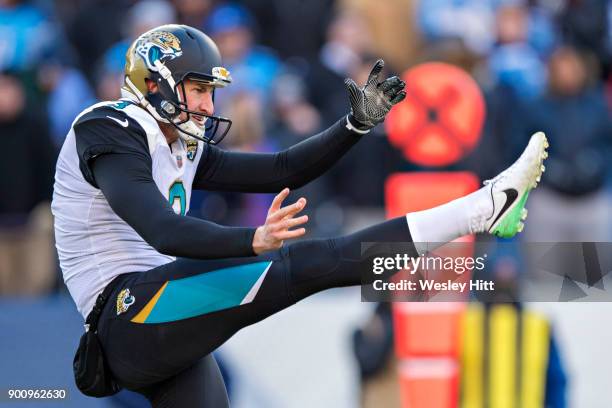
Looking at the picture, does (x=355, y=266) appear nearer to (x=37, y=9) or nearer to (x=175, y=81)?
(x=175, y=81)

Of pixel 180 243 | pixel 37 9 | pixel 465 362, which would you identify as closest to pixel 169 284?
pixel 180 243

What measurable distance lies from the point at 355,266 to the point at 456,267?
538 mm

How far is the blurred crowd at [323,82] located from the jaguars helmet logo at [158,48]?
334 cm

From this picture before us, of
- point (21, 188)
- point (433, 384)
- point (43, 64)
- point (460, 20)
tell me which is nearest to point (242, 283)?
point (433, 384)

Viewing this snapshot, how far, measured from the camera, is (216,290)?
5.13 metres

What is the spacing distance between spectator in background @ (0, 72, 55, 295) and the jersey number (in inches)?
149

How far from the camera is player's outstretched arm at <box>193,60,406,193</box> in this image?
559 cm

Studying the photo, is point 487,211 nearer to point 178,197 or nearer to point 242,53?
point 178,197

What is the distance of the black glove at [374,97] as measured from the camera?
17.9 ft

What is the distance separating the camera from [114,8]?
11.0 metres

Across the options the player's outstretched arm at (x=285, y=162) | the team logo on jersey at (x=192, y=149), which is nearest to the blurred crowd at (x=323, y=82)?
the player's outstretched arm at (x=285, y=162)

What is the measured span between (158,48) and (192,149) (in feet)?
1.48

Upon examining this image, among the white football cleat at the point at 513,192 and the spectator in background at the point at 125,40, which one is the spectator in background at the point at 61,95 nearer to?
the spectator in background at the point at 125,40

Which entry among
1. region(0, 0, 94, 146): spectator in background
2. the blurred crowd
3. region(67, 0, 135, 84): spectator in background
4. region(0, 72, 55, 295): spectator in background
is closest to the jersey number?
the blurred crowd
